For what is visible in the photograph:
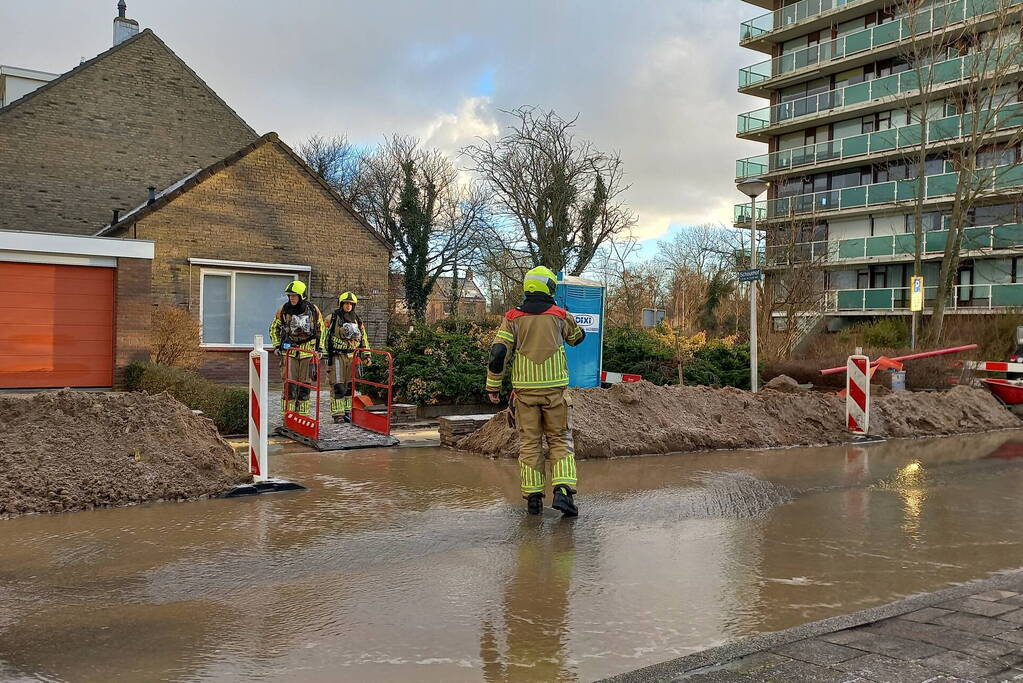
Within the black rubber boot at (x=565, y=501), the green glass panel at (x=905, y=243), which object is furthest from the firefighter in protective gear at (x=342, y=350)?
the green glass panel at (x=905, y=243)

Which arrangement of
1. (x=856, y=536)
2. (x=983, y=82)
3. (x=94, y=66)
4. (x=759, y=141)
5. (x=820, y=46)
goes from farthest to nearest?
(x=759, y=141) → (x=820, y=46) → (x=94, y=66) → (x=983, y=82) → (x=856, y=536)

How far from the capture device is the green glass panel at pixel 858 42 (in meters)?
36.4

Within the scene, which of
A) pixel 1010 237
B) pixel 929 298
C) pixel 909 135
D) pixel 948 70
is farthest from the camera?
pixel 929 298

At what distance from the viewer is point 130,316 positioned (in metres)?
13.3

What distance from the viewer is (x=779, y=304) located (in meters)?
22.6

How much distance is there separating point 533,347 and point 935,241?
31.8 metres

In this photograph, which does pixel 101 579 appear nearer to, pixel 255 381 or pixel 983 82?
pixel 255 381

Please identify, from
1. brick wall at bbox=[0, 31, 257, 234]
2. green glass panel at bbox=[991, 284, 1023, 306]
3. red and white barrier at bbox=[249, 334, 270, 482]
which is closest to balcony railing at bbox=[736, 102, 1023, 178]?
green glass panel at bbox=[991, 284, 1023, 306]

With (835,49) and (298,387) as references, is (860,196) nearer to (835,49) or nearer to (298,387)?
(835,49)

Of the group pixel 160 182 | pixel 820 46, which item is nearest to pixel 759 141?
pixel 820 46

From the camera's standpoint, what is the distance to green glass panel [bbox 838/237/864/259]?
36656mm

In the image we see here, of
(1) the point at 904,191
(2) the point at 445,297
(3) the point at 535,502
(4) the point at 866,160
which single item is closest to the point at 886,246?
(1) the point at 904,191

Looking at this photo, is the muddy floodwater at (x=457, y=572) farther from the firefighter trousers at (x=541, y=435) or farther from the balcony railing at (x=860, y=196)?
the balcony railing at (x=860, y=196)

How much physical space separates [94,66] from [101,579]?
23488 millimetres
